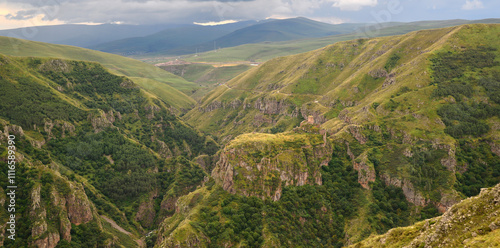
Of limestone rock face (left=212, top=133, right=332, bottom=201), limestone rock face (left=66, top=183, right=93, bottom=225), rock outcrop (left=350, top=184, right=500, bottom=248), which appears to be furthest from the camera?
limestone rock face (left=66, top=183, right=93, bottom=225)

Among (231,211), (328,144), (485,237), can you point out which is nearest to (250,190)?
(231,211)

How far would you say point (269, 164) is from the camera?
13325 centimetres

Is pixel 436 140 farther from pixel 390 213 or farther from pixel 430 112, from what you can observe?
pixel 390 213

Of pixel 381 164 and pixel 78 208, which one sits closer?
pixel 78 208

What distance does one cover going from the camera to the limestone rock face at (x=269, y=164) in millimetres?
129000

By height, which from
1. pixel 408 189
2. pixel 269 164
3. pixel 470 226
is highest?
pixel 470 226

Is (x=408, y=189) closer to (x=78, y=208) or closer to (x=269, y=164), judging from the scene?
(x=269, y=164)

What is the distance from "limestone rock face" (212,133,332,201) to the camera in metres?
129

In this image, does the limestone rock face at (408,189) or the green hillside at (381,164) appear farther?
the limestone rock face at (408,189)

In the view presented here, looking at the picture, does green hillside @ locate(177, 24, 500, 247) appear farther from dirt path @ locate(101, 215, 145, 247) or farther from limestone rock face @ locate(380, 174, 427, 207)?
dirt path @ locate(101, 215, 145, 247)

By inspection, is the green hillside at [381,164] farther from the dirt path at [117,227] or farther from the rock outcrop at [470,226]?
the rock outcrop at [470,226]

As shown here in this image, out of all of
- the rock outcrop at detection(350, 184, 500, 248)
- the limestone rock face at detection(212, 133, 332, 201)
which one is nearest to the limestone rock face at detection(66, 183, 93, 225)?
the limestone rock face at detection(212, 133, 332, 201)

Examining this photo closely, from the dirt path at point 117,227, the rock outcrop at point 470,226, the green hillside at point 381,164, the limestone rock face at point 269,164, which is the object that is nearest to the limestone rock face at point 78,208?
the dirt path at point 117,227

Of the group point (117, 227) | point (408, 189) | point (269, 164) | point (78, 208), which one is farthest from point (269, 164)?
point (117, 227)
